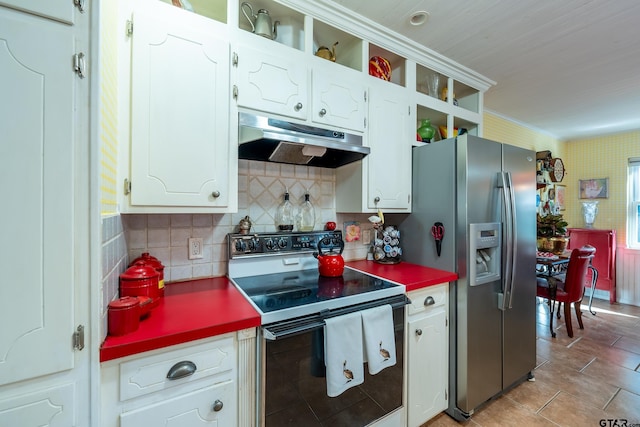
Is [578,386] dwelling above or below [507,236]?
below

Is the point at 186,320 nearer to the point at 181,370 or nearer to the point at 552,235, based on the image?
the point at 181,370

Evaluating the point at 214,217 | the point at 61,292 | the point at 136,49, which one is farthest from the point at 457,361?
the point at 136,49

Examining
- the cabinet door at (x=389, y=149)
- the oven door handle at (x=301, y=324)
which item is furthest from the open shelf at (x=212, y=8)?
the oven door handle at (x=301, y=324)

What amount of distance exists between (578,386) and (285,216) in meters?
2.59

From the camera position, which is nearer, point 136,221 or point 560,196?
point 136,221

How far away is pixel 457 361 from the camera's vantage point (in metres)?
1.70

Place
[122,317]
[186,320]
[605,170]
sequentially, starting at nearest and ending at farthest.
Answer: [122,317] < [186,320] < [605,170]

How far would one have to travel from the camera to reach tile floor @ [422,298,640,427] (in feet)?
5.65

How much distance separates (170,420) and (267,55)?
1.65 meters

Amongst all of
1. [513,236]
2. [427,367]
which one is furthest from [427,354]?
[513,236]

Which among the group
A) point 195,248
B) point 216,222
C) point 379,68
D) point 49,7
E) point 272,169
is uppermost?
point 379,68

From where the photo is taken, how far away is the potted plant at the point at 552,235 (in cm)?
316

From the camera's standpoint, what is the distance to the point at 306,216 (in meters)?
1.88

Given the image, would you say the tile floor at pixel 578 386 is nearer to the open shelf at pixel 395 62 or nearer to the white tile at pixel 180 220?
the white tile at pixel 180 220
